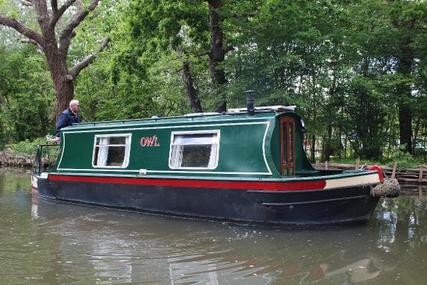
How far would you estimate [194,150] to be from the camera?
31.8ft

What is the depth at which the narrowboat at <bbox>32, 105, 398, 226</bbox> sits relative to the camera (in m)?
8.38

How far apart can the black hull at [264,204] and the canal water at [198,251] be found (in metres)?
0.18

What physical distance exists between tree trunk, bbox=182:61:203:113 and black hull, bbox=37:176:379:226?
10.6 meters

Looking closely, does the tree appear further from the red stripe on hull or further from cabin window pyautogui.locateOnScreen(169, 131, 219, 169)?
cabin window pyautogui.locateOnScreen(169, 131, 219, 169)

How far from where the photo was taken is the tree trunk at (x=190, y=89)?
20.5 meters

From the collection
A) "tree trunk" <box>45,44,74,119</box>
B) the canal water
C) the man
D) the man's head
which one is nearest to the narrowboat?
the canal water

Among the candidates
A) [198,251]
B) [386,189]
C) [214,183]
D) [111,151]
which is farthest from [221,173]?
[111,151]

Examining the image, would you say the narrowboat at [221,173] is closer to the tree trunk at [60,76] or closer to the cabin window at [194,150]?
the cabin window at [194,150]

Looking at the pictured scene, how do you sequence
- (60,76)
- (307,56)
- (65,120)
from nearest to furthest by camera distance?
(65,120) → (307,56) → (60,76)

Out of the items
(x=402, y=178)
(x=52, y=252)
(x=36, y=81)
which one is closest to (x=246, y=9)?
(x=402, y=178)

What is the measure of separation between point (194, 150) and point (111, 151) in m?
2.30

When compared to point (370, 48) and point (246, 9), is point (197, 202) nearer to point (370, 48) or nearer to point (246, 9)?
point (246, 9)

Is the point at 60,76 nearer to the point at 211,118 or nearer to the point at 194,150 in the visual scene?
the point at 194,150

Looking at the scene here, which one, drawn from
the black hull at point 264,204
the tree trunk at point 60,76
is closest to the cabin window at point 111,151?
the black hull at point 264,204
